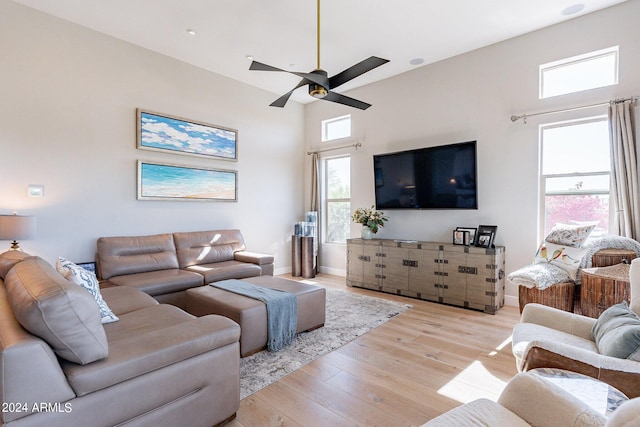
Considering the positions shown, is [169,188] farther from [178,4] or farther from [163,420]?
[163,420]

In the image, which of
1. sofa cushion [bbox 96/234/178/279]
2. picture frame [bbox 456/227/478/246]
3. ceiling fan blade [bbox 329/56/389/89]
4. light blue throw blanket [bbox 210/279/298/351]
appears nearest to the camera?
ceiling fan blade [bbox 329/56/389/89]

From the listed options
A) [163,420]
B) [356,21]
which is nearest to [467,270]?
[356,21]

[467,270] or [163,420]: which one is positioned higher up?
[467,270]

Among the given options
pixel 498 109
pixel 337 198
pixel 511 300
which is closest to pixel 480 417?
pixel 511 300

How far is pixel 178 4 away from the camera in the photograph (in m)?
3.35

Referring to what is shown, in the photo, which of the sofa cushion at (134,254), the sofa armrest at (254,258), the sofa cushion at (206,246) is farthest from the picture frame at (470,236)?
the sofa cushion at (134,254)

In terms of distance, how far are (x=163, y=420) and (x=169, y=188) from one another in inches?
142

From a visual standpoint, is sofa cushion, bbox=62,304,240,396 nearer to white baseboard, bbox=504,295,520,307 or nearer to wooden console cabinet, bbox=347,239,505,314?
wooden console cabinet, bbox=347,239,505,314

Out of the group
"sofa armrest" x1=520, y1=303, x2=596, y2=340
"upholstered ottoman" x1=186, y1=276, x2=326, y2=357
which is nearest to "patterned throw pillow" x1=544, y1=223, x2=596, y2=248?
"sofa armrest" x1=520, y1=303, x2=596, y2=340

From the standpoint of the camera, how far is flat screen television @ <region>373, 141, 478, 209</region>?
4.28 metres

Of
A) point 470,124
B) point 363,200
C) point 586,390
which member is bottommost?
point 586,390

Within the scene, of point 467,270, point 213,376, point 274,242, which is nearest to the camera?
point 213,376

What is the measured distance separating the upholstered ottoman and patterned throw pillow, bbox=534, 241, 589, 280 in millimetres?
2490

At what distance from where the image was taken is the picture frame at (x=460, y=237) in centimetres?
427
